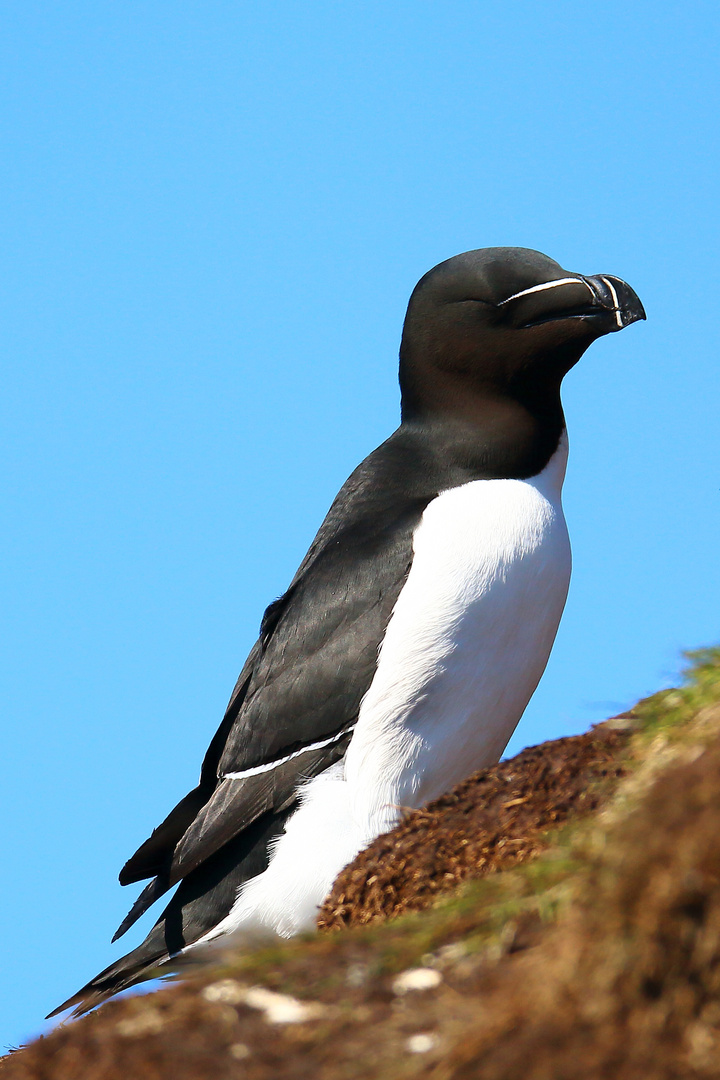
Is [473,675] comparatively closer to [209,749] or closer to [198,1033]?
[209,749]

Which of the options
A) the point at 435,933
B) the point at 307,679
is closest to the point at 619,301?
the point at 307,679

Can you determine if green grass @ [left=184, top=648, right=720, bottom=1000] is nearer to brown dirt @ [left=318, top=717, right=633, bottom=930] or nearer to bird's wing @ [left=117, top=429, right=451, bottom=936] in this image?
brown dirt @ [left=318, top=717, right=633, bottom=930]

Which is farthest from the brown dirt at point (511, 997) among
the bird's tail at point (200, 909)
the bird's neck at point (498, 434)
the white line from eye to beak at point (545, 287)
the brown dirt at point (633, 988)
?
the white line from eye to beak at point (545, 287)

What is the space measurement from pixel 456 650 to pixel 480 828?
1.97 meters

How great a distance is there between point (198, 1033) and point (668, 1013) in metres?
1.08

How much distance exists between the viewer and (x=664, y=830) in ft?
8.29

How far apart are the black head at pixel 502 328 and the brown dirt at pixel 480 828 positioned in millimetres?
2803

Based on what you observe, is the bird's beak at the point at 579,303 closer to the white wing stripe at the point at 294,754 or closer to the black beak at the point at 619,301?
the black beak at the point at 619,301

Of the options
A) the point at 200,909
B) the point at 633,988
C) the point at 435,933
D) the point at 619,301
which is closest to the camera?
the point at 633,988

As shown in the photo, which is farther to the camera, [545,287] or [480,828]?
[545,287]

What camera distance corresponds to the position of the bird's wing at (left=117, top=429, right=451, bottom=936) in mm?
6449

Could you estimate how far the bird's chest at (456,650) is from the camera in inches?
246

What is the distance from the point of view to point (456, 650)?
6254 mm

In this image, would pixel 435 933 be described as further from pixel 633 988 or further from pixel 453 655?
pixel 453 655
